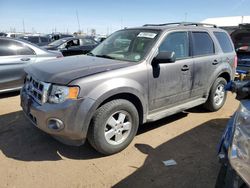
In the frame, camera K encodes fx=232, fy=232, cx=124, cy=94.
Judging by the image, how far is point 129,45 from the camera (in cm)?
395

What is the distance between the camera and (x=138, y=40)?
3896mm

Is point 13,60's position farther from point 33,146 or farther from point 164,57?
point 164,57

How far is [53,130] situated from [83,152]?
0.70 m

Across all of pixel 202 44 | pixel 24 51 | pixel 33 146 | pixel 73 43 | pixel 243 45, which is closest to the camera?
pixel 33 146

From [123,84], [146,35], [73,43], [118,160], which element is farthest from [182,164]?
[73,43]

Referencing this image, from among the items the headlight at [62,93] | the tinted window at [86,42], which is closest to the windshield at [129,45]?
the headlight at [62,93]

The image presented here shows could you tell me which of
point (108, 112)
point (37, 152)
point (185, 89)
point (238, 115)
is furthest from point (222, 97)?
point (37, 152)

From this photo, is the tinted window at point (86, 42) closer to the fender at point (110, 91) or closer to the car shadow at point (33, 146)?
the car shadow at point (33, 146)

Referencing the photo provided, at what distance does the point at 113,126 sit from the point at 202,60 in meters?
2.24

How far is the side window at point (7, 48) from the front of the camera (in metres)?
5.68

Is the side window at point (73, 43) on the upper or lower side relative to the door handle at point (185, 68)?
upper

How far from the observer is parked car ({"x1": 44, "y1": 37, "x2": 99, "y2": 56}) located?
10.7 metres

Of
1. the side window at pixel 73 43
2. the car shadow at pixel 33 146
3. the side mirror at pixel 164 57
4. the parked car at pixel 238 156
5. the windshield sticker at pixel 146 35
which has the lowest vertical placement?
the car shadow at pixel 33 146

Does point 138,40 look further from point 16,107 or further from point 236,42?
point 236,42
